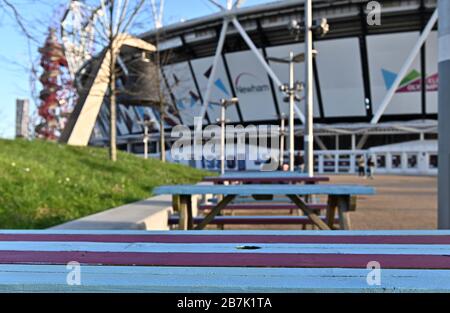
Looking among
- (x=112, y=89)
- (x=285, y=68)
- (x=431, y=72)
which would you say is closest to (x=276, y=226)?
(x=112, y=89)

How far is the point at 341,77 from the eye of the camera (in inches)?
1676

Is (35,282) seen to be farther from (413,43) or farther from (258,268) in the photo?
(413,43)

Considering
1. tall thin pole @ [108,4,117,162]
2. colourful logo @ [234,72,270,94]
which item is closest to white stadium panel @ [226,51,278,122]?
colourful logo @ [234,72,270,94]

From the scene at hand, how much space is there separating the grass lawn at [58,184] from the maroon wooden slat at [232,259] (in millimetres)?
3938

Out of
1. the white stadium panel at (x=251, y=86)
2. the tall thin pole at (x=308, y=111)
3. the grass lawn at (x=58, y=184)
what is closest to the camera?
the grass lawn at (x=58, y=184)

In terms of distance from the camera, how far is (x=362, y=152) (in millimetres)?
42094

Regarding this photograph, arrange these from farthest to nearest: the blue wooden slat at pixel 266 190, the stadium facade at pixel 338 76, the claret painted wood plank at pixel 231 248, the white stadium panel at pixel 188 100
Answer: the white stadium panel at pixel 188 100
the stadium facade at pixel 338 76
the blue wooden slat at pixel 266 190
the claret painted wood plank at pixel 231 248

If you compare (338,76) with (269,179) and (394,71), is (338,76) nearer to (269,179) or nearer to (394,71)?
(394,71)

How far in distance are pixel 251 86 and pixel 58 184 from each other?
130ft

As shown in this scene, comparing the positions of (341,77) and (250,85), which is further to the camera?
(250,85)

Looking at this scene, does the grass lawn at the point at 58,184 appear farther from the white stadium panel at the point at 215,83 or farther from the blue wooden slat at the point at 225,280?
the white stadium panel at the point at 215,83

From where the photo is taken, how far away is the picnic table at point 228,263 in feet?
4.53

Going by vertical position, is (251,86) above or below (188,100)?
above

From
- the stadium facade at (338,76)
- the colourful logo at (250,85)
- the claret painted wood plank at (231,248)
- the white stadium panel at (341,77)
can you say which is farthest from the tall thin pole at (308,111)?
the colourful logo at (250,85)
